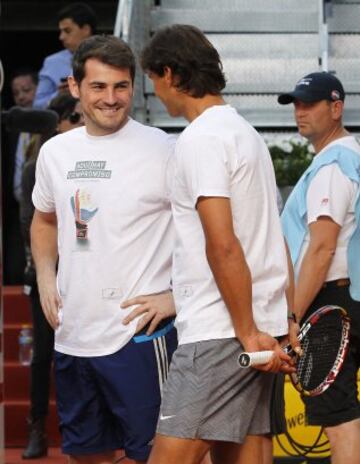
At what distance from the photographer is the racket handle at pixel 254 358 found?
14.6 feet

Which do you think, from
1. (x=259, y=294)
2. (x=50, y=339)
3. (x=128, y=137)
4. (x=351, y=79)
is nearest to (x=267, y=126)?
(x=351, y=79)

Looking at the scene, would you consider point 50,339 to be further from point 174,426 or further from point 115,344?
point 174,426

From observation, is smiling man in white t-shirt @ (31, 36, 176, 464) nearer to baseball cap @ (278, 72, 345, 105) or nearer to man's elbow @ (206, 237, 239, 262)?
man's elbow @ (206, 237, 239, 262)

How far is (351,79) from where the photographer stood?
38.3 ft

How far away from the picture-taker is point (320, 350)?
534 cm

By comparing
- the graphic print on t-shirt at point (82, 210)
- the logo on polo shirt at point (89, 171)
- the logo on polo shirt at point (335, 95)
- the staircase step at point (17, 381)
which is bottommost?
the staircase step at point (17, 381)

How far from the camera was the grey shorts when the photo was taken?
453 centimetres

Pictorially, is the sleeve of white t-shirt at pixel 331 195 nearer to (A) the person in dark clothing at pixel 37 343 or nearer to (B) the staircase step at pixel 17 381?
(A) the person in dark clothing at pixel 37 343

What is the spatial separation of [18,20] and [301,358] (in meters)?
11.0

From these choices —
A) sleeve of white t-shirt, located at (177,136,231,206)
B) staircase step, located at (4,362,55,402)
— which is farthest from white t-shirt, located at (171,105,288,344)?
staircase step, located at (4,362,55,402)

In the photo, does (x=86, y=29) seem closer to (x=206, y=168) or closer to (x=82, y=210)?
(x=82, y=210)

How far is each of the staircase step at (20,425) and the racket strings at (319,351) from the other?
442 cm

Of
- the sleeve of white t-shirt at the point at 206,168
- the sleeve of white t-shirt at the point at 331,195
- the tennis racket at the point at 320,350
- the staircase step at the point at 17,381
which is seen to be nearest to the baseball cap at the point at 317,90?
the sleeve of white t-shirt at the point at 331,195

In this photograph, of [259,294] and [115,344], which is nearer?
[259,294]
